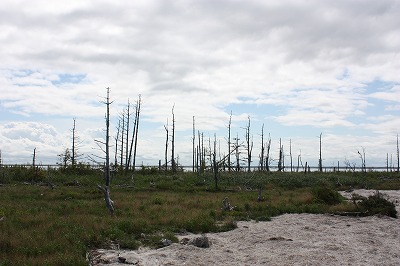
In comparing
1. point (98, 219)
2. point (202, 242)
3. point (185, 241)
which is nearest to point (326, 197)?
point (185, 241)

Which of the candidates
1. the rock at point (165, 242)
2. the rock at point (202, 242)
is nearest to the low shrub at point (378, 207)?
the rock at point (202, 242)

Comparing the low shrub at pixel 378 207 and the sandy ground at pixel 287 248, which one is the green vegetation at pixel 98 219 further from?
the sandy ground at pixel 287 248

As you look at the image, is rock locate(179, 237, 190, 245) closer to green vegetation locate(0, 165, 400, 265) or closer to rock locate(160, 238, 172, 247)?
green vegetation locate(0, 165, 400, 265)

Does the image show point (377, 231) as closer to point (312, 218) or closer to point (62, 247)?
point (312, 218)

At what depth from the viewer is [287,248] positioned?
1237 centimetres

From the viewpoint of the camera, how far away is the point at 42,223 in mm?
14969

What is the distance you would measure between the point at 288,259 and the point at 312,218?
24.3 feet

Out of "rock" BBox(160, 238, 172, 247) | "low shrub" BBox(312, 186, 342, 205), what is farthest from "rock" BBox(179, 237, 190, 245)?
"low shrub" BBox(312, 186, 342, 205)

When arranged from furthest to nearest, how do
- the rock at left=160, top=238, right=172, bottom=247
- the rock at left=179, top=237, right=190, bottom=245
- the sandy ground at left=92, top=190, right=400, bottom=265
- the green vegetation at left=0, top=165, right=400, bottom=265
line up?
the rock at left=179, top=237, right=190, bottom=245 → the rock at left=160, top=238, right=172, bottom=247 → the green vegetation at left=0, top=165, right=400, bottom=265 → the sandy ground at left=92, top=190, right=400, bottom=265

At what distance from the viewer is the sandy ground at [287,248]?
1084cm

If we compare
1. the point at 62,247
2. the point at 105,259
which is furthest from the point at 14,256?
Result: the point at 105,259

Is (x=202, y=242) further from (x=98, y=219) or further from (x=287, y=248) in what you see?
(x=98, y=219)

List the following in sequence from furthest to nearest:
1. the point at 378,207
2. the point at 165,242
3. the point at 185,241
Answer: the point at 378,207 < the point at 185,241 < the point at 165,242

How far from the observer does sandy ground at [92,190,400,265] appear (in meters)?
10.8
